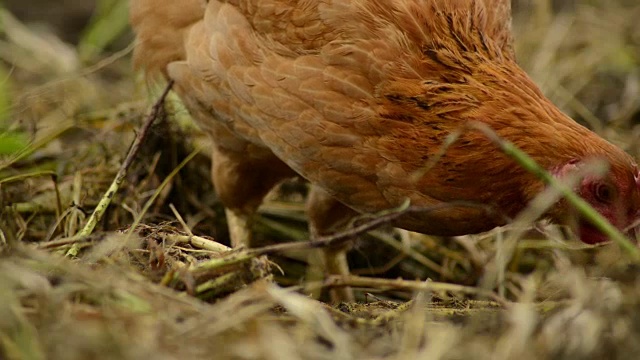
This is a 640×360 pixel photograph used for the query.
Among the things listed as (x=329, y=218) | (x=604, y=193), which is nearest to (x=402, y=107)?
(x=604, y=193)

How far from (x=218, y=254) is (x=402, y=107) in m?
0.58

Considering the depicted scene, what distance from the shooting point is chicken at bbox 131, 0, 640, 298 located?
7.17 ft

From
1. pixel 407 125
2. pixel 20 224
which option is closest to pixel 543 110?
pixel 407 125

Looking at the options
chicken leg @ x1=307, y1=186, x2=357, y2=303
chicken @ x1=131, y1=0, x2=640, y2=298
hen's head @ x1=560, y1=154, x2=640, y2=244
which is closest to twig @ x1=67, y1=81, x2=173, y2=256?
chicken @ x1=131, y1=0, x2=640, y2=298

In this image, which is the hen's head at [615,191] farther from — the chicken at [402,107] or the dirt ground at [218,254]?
the dirt ground at [218,254]

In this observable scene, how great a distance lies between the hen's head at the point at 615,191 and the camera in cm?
213

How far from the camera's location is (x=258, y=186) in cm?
294

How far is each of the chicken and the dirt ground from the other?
0.20 m

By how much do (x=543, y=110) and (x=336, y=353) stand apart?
0.95 m

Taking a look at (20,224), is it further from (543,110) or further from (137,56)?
(543,110)

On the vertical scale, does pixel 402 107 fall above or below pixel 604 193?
above

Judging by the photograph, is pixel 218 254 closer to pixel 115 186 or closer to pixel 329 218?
pixel 115 186

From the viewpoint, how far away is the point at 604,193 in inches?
85.1

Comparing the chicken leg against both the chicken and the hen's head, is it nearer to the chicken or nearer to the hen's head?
the chicken
